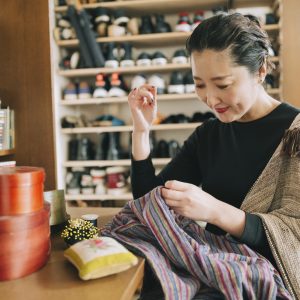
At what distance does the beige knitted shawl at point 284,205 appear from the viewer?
768 millimetres

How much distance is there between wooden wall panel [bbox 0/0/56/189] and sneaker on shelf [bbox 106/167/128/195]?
2.13 ft

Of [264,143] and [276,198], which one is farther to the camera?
[264,143]

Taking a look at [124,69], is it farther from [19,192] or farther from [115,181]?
[19,192]

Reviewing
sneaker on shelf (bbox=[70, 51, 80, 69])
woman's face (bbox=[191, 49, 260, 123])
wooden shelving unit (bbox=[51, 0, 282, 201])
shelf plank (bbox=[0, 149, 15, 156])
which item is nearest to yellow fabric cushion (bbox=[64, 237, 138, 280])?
woman's face (bbox=[191, 49, 260, 123])

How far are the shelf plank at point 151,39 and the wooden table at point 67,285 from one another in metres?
2.24

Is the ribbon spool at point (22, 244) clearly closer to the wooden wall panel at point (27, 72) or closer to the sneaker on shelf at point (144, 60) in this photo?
the wooden wall panel at point (27, 72)

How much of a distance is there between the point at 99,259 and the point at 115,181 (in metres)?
2.21

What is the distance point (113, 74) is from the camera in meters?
2.75

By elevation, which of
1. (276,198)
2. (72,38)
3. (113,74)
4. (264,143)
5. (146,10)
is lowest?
(276,198)

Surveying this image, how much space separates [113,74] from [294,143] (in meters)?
2.07

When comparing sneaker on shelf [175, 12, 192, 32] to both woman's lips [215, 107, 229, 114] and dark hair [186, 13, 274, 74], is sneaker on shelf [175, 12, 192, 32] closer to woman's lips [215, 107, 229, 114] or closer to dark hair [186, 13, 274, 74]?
dark hair [186, 13, 274, 74]

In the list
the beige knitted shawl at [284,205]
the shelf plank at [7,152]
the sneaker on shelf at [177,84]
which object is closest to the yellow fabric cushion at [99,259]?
the beige knitted shawl at [284,205]

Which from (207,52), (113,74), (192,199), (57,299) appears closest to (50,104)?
(113,74)

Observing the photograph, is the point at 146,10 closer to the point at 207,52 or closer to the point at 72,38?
the point at 72,38
